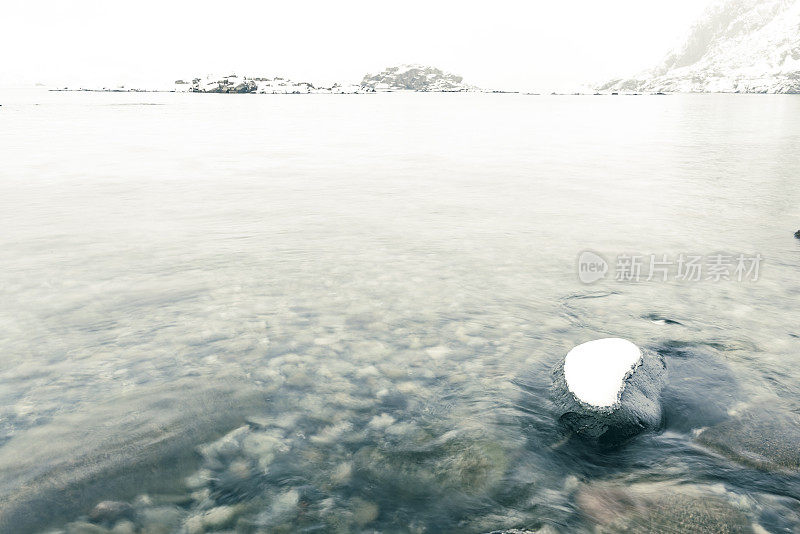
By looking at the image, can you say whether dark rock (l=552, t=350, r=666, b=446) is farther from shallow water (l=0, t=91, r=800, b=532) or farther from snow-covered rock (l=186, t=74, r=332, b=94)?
snow-covered rock (l=186, t=74, r=332, b=94)

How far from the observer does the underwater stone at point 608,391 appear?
499cm

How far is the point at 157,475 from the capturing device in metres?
4.46

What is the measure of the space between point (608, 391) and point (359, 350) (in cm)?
294

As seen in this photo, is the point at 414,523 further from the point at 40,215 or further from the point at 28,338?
the point at 40,215

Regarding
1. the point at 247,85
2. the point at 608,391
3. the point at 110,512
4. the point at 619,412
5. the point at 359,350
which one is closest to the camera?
the point at 110,512

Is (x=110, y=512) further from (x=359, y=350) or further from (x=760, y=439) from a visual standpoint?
(x=760, y=439)

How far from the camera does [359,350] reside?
6656mm

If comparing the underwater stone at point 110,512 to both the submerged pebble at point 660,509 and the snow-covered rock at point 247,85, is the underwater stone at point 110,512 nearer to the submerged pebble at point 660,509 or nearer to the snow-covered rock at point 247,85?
the submerged pebble at point 660,509

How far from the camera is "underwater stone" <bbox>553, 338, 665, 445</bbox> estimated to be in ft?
16.4

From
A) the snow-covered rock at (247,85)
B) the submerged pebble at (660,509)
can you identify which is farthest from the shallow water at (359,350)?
the snow-covered rock at (247,85)

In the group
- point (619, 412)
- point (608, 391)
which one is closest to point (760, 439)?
point (619, 412)

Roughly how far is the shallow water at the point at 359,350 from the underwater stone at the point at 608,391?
173 mm

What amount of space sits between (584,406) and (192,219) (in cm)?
1079

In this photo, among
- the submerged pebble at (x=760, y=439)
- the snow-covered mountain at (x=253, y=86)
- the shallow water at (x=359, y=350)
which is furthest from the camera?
the snow-covered mountain at (x=253, y=86)
